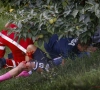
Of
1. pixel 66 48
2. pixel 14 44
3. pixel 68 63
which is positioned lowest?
pixel 68 63

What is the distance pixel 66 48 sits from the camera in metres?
5.46

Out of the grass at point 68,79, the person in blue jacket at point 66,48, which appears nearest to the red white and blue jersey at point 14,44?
the person in blue jacket at point 66,48

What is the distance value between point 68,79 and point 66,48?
4.63 ft

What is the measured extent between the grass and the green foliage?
0.46 meters

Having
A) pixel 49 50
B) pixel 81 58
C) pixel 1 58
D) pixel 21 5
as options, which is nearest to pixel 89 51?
pixel 81 58

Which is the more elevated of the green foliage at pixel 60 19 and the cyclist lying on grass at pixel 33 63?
the green foliage at pixel 60 19

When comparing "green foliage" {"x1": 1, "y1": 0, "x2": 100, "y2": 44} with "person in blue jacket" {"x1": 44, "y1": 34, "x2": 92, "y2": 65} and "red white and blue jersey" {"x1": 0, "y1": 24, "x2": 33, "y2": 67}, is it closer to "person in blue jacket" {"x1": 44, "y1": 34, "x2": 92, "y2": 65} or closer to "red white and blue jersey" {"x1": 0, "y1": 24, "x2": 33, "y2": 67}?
"person in blue jacket" {"x1": 44, "y1": 34, "x2": 92, "y2": 65}

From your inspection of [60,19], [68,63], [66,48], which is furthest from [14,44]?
[60,19]

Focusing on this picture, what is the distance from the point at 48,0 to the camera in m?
4.47

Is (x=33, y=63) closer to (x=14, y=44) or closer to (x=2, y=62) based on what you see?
(x=14, y=44)

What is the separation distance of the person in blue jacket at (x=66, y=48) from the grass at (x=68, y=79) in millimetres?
279

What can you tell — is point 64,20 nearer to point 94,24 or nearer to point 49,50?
point 94,24

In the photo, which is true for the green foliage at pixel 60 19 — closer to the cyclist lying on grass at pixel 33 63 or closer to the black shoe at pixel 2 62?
the cyclist lying on grass at pixel 33 63

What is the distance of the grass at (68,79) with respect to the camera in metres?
3.79
